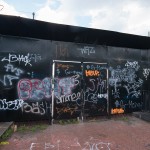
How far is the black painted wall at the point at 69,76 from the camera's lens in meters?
7.22

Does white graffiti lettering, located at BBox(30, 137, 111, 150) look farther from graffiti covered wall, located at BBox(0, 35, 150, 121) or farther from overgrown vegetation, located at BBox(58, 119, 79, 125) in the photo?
graffiti covered wall, located at BBox(0, 35, 150, 121)

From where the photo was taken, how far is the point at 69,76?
8.01m

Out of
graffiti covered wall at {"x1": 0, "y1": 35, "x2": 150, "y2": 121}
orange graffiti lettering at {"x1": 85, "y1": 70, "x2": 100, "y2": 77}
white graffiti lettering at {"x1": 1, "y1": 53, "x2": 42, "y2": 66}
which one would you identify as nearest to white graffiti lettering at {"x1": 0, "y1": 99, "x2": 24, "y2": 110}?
graffiti covered wall at {"x1": 0, "y1": 35, "x2": 150, "y2": 121}

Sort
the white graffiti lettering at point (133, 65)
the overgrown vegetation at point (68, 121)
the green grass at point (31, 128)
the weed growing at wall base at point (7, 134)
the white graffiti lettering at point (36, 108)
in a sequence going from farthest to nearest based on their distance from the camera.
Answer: the white graffiti lettering at point (133, 65), the overgrown vegetation at point (68, 121), the white graffiti lettering at point (36, 108), the green grass at point (31, 128), the weed growing at wall base at point (7, 134)

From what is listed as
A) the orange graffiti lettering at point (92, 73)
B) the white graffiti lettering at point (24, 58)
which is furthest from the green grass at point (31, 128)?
the orange graffiti lettering at point (92, 73)

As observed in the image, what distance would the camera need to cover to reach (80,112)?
27.0ft

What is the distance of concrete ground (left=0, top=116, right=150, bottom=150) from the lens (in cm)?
560

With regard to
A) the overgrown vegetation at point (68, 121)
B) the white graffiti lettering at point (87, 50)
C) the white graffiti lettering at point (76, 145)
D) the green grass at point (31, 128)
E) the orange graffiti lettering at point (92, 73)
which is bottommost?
the white graffiti lettering at point (76, 145)

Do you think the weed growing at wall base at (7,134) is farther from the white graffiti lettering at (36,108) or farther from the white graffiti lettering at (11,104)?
the white graffiti lettering at (36,108)

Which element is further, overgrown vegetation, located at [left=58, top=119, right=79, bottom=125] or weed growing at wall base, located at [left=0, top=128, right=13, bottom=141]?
overgrown vegetation, located at [left=58, top=119, right=79, bottom=125]

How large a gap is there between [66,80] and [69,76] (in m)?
0.19

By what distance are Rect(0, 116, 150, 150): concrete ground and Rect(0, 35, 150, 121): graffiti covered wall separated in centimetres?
80

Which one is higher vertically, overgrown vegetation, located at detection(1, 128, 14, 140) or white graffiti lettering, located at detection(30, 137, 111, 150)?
overgrown vegetation, located at detection(1, 128, 14, 140)

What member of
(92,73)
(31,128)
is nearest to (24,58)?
(31,128)
